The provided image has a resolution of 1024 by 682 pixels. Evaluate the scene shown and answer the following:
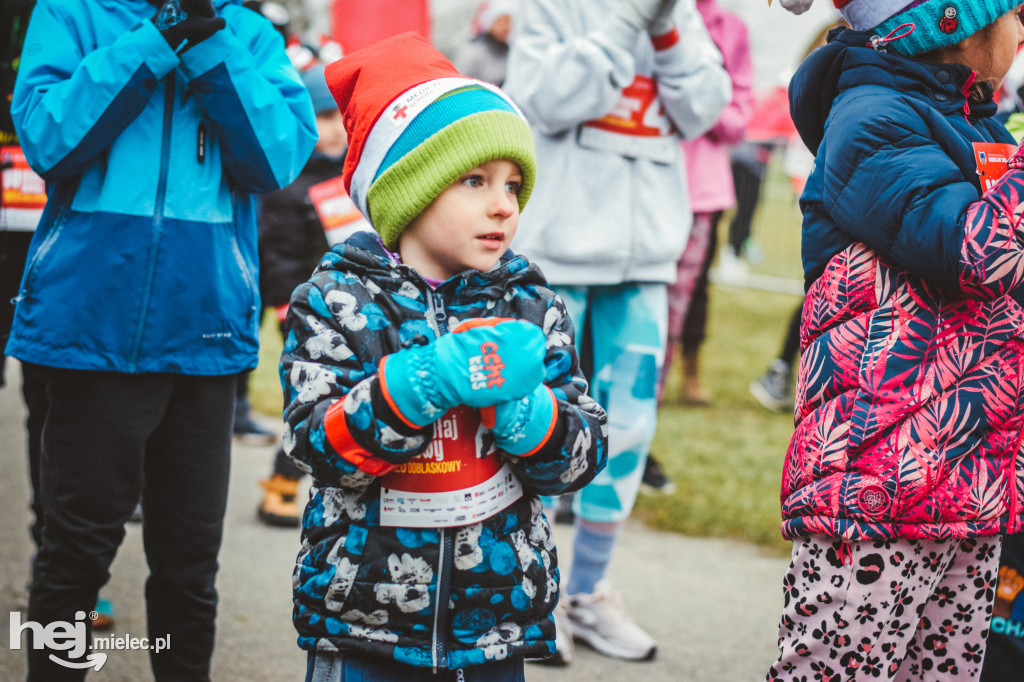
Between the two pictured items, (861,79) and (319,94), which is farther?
(319,94)

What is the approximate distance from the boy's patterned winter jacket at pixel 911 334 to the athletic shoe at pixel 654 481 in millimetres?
2936

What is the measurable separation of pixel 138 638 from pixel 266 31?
1.83 m

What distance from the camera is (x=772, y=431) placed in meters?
6.14

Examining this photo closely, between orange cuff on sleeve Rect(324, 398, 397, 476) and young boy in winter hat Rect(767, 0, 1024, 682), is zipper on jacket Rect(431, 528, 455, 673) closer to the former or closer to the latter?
orange cuff on sleeve Rect(324, 398, 397, 476)

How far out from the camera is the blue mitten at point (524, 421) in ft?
5.47

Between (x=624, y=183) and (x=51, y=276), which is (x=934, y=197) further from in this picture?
(x=51, y=276)

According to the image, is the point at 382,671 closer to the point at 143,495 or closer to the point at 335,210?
the point at 143,495

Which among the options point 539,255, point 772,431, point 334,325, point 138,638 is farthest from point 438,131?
point 772,431

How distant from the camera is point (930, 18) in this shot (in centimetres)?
196

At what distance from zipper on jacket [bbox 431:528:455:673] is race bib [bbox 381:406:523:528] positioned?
0.13 feet

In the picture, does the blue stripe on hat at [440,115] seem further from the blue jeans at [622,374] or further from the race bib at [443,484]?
the blue jeans at [622,374]

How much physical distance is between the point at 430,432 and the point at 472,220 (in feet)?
1.30

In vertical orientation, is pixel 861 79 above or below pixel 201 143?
above

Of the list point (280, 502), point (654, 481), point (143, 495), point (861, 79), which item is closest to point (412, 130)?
point (861, 79)
